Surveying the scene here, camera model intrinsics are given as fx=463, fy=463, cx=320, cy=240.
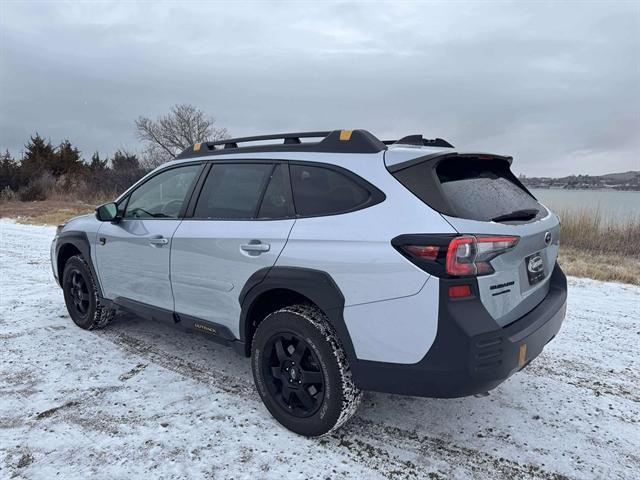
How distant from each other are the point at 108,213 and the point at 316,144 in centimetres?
224

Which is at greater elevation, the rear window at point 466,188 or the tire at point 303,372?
the rear window at point 466,188

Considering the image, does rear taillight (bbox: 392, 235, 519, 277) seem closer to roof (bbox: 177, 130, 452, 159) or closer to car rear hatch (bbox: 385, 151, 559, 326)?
car rear hatch (bbox: 385, 151, 559, 326)

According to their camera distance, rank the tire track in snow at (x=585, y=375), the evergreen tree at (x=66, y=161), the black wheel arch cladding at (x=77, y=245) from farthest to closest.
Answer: the evergreen tree at (x=66, y=161)
the black wheel arch cladding at (x=77, y=245)
the tire track in snow at (x=585, y=375)

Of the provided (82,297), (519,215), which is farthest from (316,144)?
(82,297)

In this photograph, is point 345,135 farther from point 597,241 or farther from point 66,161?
point 66,161

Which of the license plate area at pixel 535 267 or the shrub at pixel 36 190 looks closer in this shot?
the license plate area at pixel 535 267

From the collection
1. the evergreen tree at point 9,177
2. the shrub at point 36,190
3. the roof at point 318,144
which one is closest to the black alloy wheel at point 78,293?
the roof at point 318,144

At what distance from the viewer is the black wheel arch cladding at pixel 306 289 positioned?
258 cm

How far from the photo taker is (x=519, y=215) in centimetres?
278

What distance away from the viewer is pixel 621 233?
413 inches

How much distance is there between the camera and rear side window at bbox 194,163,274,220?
3.17 metres

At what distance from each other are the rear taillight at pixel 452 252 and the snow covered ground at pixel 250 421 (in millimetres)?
1144

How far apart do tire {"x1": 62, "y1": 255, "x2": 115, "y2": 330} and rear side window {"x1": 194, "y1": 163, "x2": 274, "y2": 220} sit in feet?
5.98

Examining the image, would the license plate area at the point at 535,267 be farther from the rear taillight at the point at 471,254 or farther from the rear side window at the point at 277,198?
the rear side window at the point at 277,198
